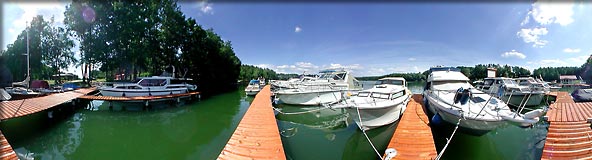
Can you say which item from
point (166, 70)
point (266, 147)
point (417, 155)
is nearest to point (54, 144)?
point (266, 147)

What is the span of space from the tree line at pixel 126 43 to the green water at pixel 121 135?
9.10 metres

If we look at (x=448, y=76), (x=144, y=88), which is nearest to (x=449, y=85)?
(x=448, y=76)

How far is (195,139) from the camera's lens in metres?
7.76

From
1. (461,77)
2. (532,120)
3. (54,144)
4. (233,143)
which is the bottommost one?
(54,144)

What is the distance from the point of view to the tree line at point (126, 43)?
1822 centimetres

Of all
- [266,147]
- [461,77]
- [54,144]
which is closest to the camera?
[266,147]

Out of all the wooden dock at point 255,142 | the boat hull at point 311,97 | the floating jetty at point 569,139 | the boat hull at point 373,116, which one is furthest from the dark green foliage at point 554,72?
the wooden dock at point 255,142

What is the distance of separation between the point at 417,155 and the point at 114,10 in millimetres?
23344

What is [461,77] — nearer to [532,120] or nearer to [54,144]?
[532,120]

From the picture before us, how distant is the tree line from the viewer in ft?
59.8

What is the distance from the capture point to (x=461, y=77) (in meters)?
9.68

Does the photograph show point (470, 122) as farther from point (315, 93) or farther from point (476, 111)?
point (315, 93)

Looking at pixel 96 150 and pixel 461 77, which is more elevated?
pixel 461 77

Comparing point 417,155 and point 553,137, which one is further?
point 553,137
